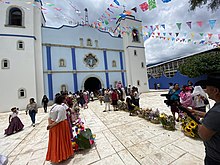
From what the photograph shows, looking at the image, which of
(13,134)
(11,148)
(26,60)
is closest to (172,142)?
(11,148)

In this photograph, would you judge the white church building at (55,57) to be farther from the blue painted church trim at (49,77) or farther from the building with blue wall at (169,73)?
the building with blue wall at (169,73)

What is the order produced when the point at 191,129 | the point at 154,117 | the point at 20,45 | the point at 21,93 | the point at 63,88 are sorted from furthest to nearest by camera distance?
the point at 63,88 < the point at 20,45 < the point at 21,93 < the point at 154,117 < the point at 191,129

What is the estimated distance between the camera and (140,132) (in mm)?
3553

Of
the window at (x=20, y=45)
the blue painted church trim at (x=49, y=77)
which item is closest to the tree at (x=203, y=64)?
the blue painted church trim at (x=49, y=77)

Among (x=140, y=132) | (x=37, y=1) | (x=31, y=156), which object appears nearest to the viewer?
(x=31, y=156)

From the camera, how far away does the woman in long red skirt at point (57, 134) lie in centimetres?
224

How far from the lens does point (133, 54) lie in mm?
16547

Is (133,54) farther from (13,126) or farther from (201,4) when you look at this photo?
(13,126)

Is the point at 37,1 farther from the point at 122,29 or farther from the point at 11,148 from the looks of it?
the point at 11,148

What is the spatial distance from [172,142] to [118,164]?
1546mm

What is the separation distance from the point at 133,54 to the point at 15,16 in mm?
A: 14446

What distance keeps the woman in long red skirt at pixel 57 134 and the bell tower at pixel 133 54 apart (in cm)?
1444

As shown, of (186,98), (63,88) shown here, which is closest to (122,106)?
(186,98)

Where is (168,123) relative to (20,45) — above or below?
below
